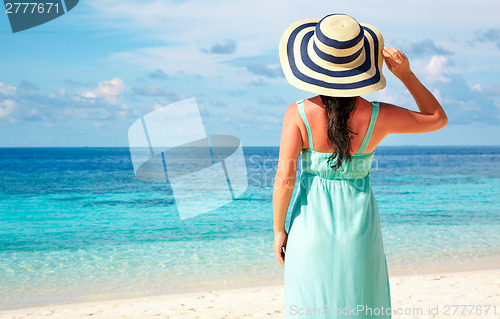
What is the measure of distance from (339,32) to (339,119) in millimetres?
363

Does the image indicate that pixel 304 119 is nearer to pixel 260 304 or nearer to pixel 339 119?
pixel 339 119

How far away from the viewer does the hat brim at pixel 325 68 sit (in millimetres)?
1862

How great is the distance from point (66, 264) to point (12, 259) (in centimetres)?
111

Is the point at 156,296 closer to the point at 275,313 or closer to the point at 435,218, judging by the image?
the point at 275,313

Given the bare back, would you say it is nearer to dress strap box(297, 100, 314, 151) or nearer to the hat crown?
dress strap box(297, 100, 314, 151)

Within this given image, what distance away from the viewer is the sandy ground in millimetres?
4199

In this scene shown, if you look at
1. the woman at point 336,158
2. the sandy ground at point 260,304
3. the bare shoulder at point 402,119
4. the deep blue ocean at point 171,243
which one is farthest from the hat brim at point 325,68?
the deep blue ocean at point 171,243

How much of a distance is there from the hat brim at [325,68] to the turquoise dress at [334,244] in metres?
0.29

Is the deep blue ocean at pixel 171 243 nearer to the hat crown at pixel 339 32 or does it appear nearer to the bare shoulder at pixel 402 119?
the bare shoulder at pixel 402 119

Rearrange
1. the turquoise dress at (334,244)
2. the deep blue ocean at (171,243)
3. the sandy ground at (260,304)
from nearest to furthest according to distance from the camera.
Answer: the turquoise dress at (334,244) → the sandy ground at (260,304) → the deep blue ocean at (171,243)

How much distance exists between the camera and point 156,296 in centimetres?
498

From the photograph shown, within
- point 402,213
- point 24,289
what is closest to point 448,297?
point 24,289

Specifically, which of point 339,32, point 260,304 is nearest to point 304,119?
point 339,32

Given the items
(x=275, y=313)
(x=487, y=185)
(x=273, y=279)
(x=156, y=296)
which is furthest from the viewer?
(x=487, y=185)
